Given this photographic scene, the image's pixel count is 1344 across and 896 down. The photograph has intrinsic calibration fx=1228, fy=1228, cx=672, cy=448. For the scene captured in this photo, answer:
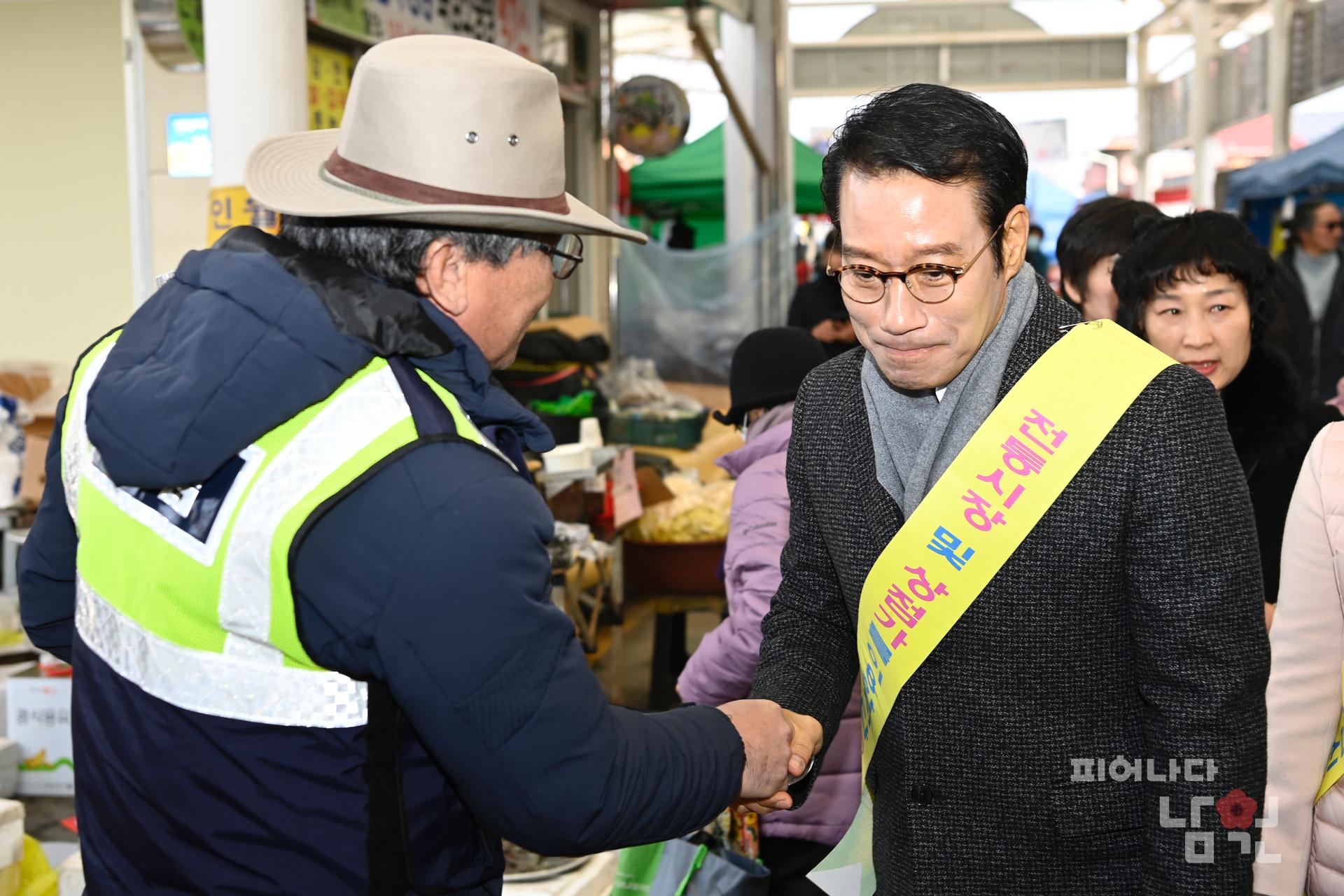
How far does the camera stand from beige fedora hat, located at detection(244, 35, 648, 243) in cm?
151

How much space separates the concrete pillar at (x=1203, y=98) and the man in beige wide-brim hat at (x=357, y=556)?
847 inches

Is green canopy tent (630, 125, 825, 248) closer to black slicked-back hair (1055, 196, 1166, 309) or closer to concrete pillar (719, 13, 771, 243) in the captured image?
concrete pillar (719, 13, 771, 243)

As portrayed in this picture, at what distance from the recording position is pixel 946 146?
5.27 feet

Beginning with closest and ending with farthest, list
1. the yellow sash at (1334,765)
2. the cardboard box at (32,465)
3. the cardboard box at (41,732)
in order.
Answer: the yellow sash at (1334,765) < the cardboard box at (41,732) < the cardboard box at (32,465)

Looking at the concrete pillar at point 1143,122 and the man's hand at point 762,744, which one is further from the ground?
the concrete pillar at point 1143,122

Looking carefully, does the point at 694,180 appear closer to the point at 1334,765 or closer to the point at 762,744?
the point at 1334,765

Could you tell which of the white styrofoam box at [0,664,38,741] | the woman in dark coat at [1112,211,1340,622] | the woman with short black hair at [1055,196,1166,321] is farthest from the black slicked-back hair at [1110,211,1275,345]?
the white styrofoam box at [0,664,38,741]

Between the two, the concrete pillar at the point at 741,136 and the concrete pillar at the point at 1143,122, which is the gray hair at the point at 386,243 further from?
the concrete pillar at the point at 1143,122

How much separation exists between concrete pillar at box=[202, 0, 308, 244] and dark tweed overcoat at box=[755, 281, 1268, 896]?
2.66m

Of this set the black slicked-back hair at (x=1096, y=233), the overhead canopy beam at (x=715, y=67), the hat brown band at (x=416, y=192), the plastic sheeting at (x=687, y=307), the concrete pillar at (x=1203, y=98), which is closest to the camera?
the hat brown band at (x=416, y=192)

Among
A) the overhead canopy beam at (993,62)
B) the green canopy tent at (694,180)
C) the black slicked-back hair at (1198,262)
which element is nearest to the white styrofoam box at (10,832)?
the black slicked-back hair at (1198,262)

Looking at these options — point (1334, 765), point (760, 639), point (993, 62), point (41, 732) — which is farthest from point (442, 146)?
point (993, 62)

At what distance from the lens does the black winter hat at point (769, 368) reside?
3.44 m

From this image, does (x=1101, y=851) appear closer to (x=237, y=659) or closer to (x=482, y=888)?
(x=482, y=888)
